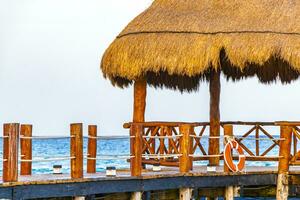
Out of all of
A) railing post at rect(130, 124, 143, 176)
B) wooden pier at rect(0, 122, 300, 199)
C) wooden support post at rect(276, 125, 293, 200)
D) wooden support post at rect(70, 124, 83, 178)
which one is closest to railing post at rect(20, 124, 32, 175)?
wooden pier at rect(0, 122, 300, 199)

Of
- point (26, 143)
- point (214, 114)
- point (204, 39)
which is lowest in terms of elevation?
point (26, 143)

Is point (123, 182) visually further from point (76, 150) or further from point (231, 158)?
point (231, 158)

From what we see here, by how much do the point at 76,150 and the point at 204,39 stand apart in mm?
5159

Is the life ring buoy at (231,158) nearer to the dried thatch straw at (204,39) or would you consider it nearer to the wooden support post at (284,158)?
the wooden support post at (284,158)

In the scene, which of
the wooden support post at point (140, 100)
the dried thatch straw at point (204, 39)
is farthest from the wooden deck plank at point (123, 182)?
the dried thatch straw at point (204, 39)

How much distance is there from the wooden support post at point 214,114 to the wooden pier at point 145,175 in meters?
0.37

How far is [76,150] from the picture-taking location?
52.2ft

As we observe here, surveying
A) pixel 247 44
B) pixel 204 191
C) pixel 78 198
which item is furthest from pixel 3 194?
pixel 247 44

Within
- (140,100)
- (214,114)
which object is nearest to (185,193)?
(140,100)

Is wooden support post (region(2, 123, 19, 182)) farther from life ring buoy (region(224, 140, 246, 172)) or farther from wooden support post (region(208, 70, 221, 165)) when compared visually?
wooden support post (region(208, 70, 221, 165))

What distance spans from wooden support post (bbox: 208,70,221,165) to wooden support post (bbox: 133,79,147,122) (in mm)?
1550

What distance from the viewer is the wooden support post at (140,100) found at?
20.9 meters

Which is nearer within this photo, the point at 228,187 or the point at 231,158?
the point at 228,187

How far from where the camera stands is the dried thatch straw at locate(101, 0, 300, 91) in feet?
65.6
